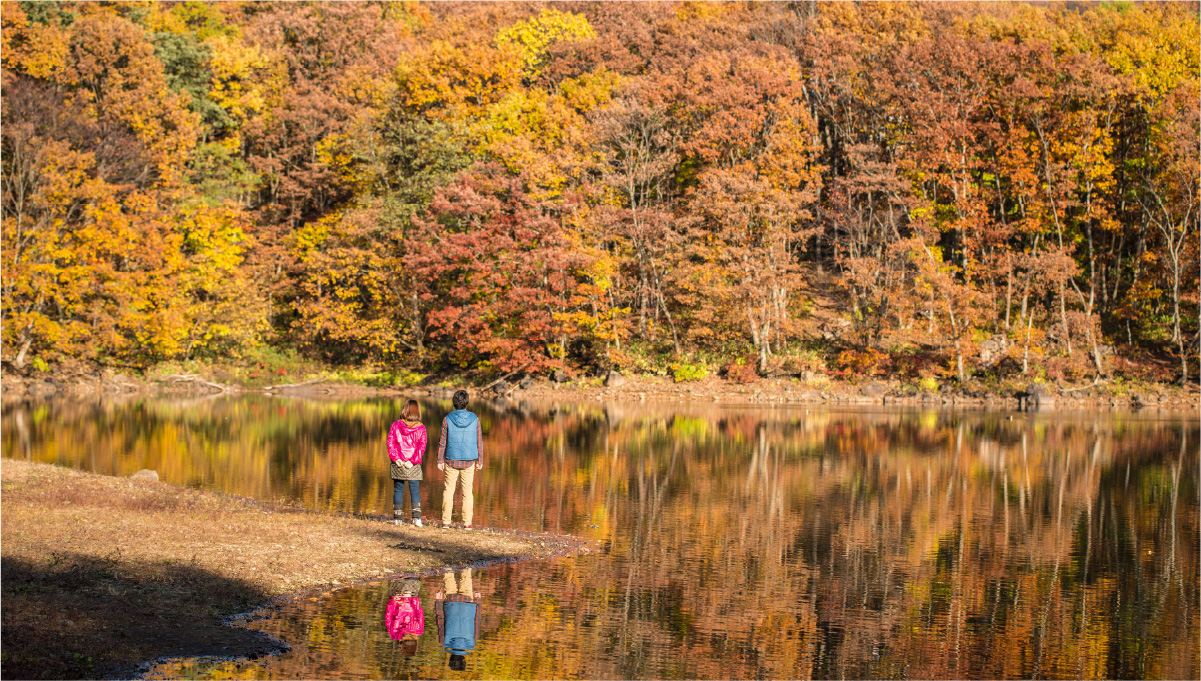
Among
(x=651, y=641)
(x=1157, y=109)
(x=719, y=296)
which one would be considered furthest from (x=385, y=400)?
(x=651, y=641)

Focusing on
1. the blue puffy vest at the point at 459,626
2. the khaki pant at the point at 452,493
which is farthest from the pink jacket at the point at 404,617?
the khaki pant at the point at 452,493

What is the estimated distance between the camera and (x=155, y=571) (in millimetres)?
11461

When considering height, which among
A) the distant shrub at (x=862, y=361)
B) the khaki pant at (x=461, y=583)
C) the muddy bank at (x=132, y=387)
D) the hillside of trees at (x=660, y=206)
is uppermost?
the hillside of trees at (x=660, y=206)

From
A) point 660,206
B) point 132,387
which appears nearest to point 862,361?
point 660,206

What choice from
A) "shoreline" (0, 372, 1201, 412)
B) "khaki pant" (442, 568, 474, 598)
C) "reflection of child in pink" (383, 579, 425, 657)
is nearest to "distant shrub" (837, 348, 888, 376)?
"shoreline" (0, 372, 1201, 412)

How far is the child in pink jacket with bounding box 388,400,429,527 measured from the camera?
15.8 m

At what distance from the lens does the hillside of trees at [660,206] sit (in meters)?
47.3

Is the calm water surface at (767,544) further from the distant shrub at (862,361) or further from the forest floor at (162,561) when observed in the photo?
the distant shrub at (862,361)

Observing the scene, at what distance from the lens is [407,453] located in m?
15.8

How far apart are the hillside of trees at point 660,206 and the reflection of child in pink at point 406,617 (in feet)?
122

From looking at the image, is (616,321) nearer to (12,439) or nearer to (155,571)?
(12,439)

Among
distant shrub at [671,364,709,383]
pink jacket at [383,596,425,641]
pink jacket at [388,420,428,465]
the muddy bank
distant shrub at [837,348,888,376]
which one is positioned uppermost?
distant shrub at [837,348,888,376]

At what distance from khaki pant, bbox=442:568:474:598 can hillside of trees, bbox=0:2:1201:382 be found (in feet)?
118

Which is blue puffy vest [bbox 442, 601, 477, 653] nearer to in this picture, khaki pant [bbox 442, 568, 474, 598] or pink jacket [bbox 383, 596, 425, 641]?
pink jacket [bbox 383, 596, 425, 641]
